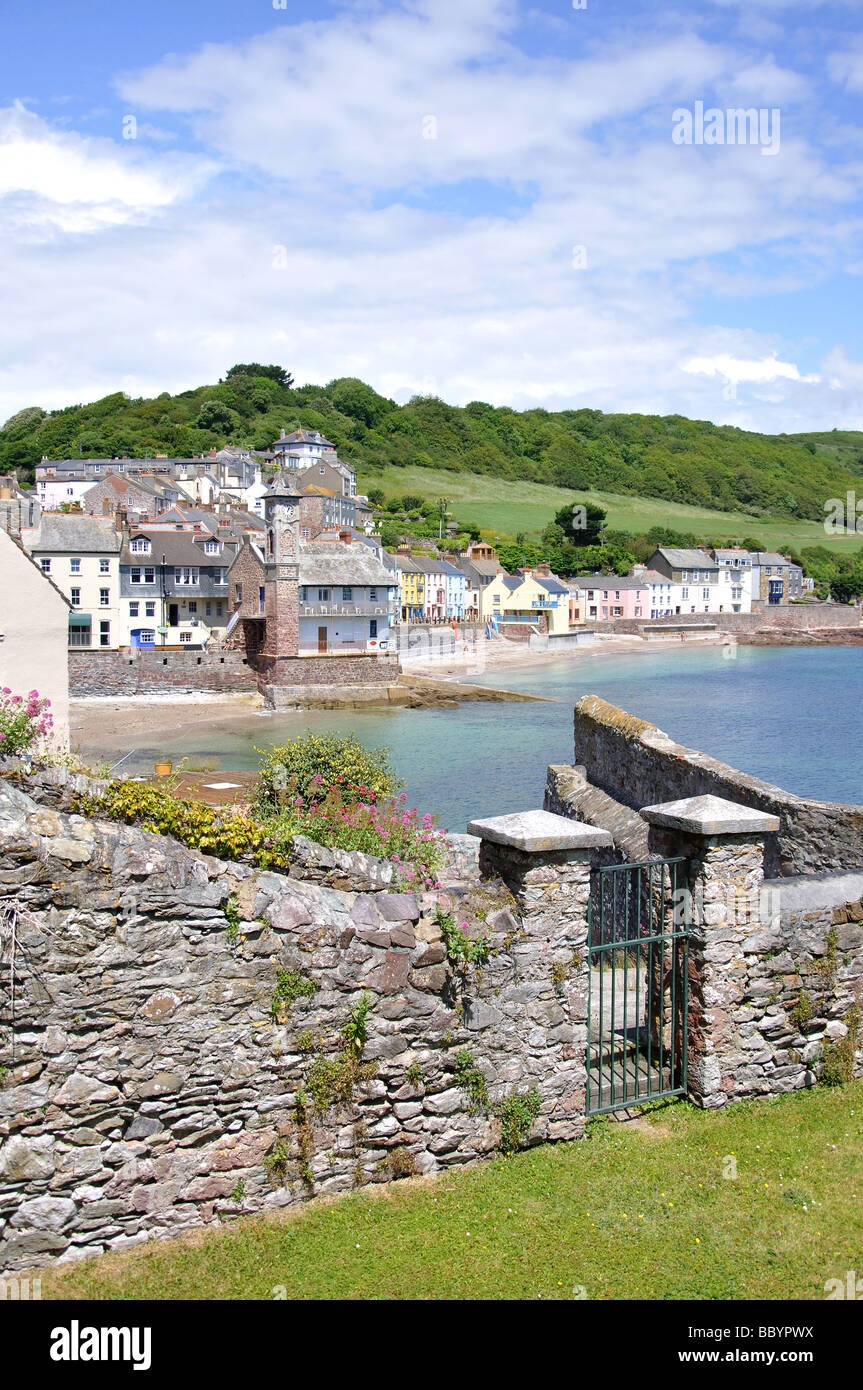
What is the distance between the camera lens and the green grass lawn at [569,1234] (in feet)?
19.5

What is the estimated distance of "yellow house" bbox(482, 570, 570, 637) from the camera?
12181cm

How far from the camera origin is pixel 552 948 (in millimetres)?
7559

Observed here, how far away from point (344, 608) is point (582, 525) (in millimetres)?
97994

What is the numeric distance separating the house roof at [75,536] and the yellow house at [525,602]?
58191mm

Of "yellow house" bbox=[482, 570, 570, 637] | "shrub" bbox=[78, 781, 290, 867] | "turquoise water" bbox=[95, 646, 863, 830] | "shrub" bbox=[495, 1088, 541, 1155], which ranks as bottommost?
"turquoise water" bbox=[95, 646, 863, 830]

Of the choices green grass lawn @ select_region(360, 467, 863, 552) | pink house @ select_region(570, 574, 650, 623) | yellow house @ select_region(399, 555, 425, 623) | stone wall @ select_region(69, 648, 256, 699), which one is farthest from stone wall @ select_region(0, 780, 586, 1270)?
green grass lawn @ select_region(360, 467, 863, 552)

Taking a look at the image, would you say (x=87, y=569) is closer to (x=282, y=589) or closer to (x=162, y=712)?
(x=282, y=589)

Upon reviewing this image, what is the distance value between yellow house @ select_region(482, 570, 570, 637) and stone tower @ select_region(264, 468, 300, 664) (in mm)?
53445

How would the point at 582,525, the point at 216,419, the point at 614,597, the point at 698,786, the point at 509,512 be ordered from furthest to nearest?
1. the point at 216,419
2. the point at 509,512
3. the point at 582,525
4. the point at 614,597
5. the point at 698,786

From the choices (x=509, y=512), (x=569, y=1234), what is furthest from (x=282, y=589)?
(x=509, y=512)

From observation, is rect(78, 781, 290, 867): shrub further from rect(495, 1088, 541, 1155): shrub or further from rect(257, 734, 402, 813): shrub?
rect(257, 734, 402, 813): shrub

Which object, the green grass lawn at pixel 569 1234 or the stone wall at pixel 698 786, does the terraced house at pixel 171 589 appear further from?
the green grass lawn at pixel 569 1234

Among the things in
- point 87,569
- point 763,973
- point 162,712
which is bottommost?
point 162,712

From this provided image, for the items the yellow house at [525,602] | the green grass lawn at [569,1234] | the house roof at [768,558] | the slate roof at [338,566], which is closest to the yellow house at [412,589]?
the yellow house at [525,602]
